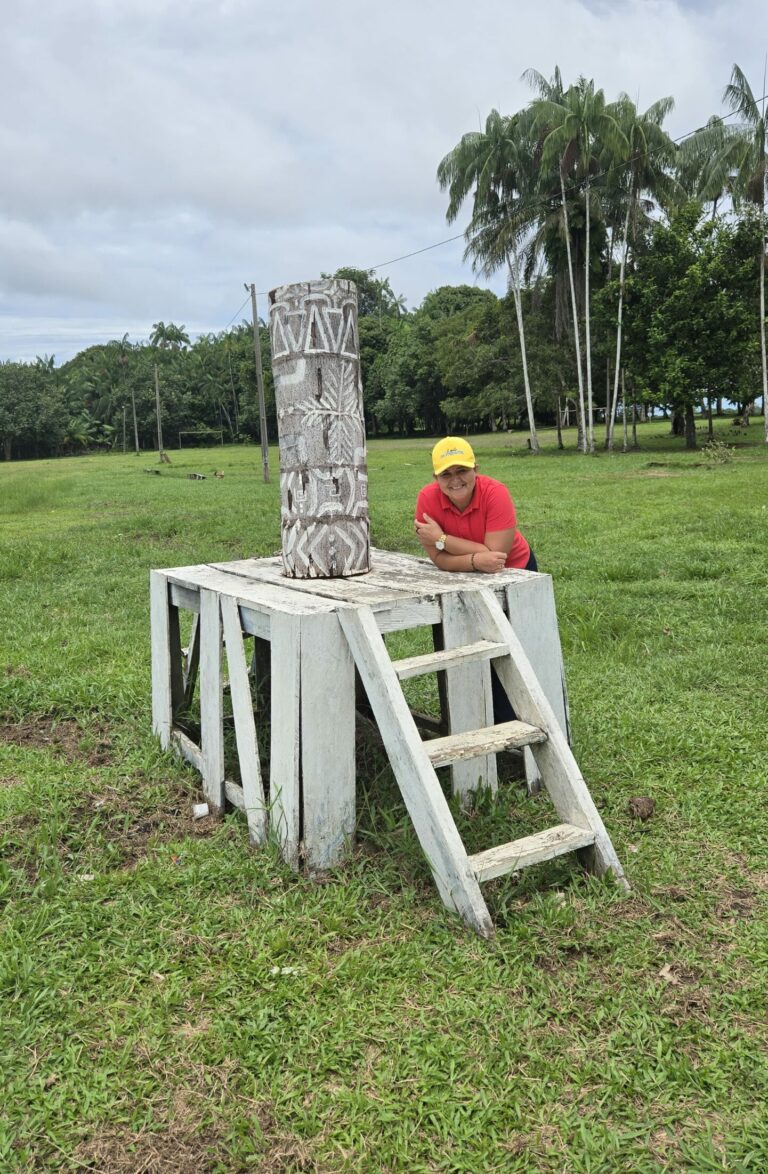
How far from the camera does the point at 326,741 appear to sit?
3207mm

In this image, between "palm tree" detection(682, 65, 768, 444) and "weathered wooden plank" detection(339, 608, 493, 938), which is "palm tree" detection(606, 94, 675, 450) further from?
"weathered wooden plank" detection(339, 608, 493, 938)

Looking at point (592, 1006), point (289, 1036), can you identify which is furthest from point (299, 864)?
point (592, 1006)

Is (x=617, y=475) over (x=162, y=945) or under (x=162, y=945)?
over

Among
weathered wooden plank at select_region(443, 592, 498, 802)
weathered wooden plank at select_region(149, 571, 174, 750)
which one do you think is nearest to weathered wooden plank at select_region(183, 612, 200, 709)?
weathered wooden plank at select_region(149, 571, 174, 750)

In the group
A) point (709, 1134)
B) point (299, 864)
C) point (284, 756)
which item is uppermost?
point (284, 756)

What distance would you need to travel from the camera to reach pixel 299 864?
3.25 meters

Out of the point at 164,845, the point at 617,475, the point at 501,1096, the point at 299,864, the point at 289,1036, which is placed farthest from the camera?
the point at 617,475

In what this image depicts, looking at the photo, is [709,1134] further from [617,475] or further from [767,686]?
[617,475]

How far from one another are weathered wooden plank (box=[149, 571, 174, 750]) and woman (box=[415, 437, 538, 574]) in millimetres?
1325

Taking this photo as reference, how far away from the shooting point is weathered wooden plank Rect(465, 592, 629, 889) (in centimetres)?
307

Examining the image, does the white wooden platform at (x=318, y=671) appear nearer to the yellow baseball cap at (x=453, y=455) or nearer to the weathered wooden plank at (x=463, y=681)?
the weathered wooden plank at (x=463, y=681)

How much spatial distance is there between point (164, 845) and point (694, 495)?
1380 centimetres

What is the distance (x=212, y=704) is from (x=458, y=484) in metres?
1.52

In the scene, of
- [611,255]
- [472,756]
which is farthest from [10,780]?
[611,255]
